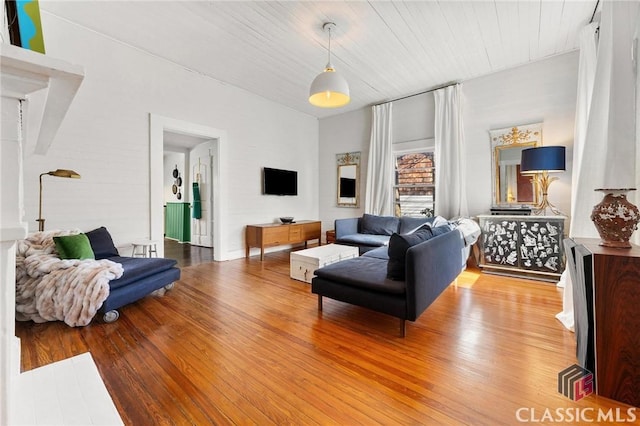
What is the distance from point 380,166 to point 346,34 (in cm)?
273

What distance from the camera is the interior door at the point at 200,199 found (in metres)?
5.96

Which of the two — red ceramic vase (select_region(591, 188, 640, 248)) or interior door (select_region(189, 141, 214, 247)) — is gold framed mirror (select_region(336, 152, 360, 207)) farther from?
red ceramic vase (select_region(591, 188, 640, 248))

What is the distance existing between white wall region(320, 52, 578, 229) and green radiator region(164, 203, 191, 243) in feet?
14.9

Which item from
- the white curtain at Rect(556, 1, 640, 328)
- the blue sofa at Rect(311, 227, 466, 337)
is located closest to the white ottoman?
the blue sofa at Rect(311, 227, 466, 337)

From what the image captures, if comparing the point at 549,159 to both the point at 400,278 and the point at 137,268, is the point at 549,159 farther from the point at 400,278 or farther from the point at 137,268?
the point at 137,268

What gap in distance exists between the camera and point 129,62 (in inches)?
143

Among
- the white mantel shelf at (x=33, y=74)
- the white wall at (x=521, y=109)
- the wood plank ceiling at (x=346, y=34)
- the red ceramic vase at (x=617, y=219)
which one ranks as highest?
the wood plank ceiling at (x=346, y=34)

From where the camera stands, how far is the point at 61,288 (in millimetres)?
2291

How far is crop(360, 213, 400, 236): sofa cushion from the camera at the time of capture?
16.4ft

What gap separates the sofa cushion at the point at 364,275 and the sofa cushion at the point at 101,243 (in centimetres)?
246

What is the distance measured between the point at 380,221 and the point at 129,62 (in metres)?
4.54

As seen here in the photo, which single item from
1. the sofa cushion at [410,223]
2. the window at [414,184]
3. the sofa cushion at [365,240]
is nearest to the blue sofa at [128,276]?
the sofa cushion at [365,240]

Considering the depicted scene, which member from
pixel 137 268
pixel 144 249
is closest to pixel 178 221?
pixel 144 249

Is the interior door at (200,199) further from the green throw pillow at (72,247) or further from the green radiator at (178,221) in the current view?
the green throw pillow at (72,247)
